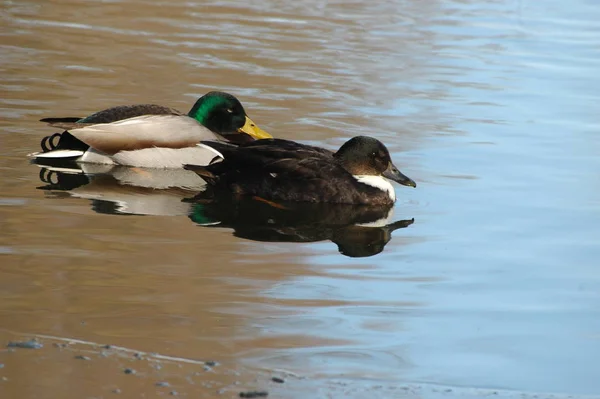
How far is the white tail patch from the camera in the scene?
1034 cm

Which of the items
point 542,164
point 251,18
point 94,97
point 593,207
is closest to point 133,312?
point 593,207

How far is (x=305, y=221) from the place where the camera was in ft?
31.6

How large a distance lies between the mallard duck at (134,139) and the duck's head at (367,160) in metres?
1.41

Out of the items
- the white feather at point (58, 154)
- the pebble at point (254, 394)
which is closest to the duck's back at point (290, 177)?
the white feather at point (58, 154)

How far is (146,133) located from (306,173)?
1826mm

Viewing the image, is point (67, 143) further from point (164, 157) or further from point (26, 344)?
point (26, 344)

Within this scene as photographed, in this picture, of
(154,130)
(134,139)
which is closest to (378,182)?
(154,130)

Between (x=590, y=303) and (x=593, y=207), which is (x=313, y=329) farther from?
(x=593, y=207)

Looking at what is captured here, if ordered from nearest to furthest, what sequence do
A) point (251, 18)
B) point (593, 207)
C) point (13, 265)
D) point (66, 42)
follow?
1. point (13, 265)
2. point (593, 207)
3. point (66, 42)
4. point (251, 18)

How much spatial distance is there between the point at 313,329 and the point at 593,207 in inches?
166

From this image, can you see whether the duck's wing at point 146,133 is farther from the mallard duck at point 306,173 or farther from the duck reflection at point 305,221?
the duck reflection at point 305,221

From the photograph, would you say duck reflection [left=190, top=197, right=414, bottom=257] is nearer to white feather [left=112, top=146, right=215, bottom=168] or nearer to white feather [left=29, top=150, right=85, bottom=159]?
white feather [left=112, top=146, right=215, bottom=168]

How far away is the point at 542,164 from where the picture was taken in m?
11.6

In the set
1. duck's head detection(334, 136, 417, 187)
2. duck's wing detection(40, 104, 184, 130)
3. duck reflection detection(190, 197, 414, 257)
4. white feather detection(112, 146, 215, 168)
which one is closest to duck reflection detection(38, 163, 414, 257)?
duck reflection detection(190, 197, 414, 257)
